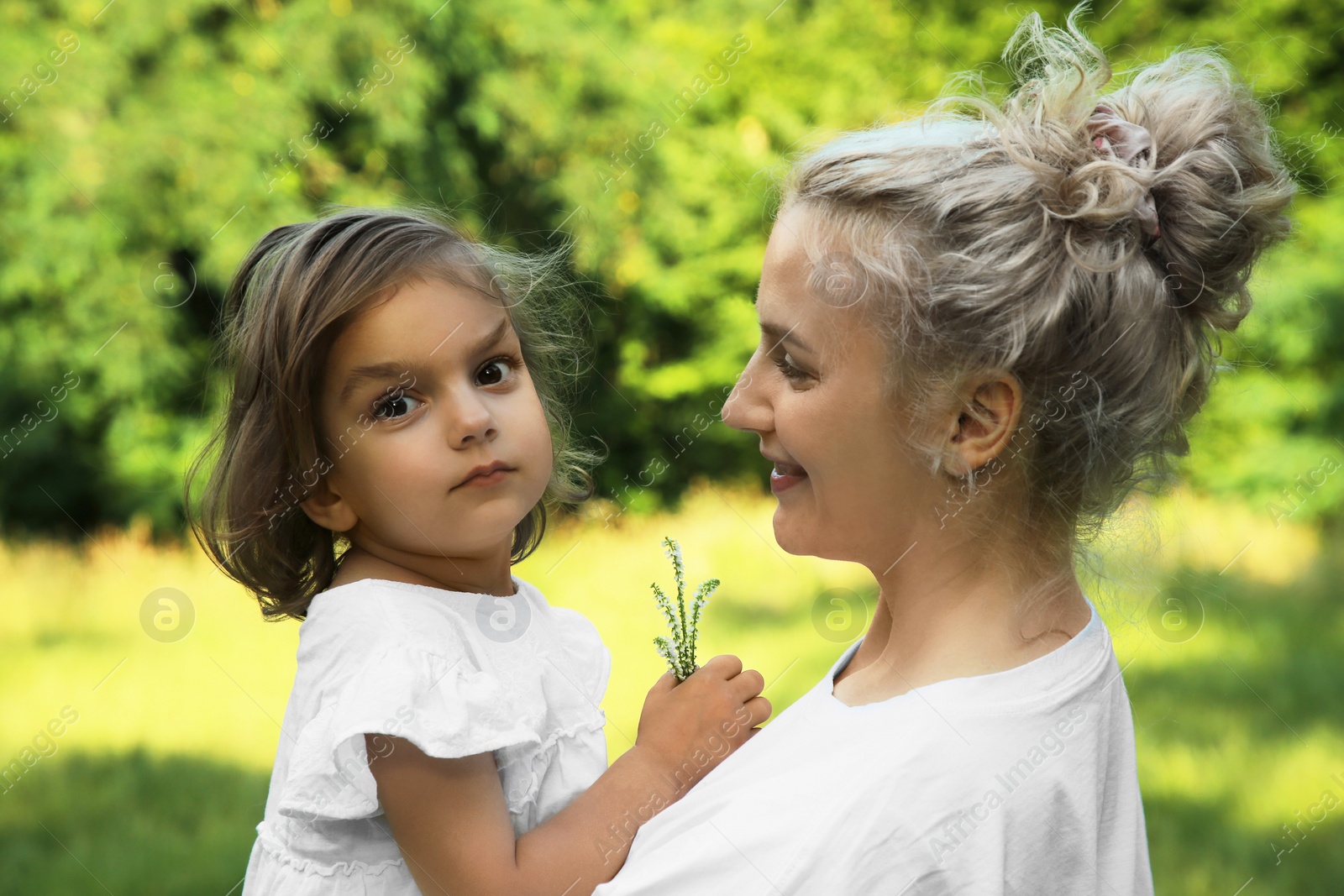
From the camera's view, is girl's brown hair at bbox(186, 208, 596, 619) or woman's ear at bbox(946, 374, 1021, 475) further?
girl's brown hair at bbox(186, 208, 596, 619)

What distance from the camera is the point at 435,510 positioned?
1759 millimetres

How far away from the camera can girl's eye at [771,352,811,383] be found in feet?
5.41

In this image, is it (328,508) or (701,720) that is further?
(328,508)

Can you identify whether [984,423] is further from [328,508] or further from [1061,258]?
[328,508]

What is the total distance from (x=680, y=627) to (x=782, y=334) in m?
0.54

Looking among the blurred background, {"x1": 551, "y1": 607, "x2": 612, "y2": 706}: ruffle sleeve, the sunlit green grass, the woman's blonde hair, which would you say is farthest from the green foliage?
the woman's blonde hair

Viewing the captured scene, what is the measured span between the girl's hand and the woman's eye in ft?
1.52

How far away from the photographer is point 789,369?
167 cm

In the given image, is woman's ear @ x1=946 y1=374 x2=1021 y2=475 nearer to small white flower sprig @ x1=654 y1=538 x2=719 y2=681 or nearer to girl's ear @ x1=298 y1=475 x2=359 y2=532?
small white flower sprig @ x1=654 y1=538 x2=719 y2=681

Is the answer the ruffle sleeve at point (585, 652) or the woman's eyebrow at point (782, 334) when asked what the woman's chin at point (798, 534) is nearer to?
the woman's eyebrow at point (782, 334)

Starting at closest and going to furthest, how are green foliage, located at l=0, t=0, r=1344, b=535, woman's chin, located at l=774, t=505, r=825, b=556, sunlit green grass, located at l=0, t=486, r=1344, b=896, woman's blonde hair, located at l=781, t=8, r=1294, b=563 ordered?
woman's blonde hair, located at l=781, t=8, r=1294, b=563
woman's chin, located at l=774, t=505, r=825, b=556
sunlit green grass, located at l=0, t=486, r=1344, b=896
green foliage, located at l=0, t=0, r=1344, b=535

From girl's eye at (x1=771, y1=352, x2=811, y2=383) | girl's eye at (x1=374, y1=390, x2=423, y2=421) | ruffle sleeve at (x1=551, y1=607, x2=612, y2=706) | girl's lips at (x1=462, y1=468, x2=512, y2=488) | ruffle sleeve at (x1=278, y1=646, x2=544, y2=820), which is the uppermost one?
girl's eye at (x1=374, y1=390, x2=423, y2=421)

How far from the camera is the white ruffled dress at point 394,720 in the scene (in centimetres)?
160

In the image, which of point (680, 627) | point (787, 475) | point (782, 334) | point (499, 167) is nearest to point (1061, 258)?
point (782, 334)
